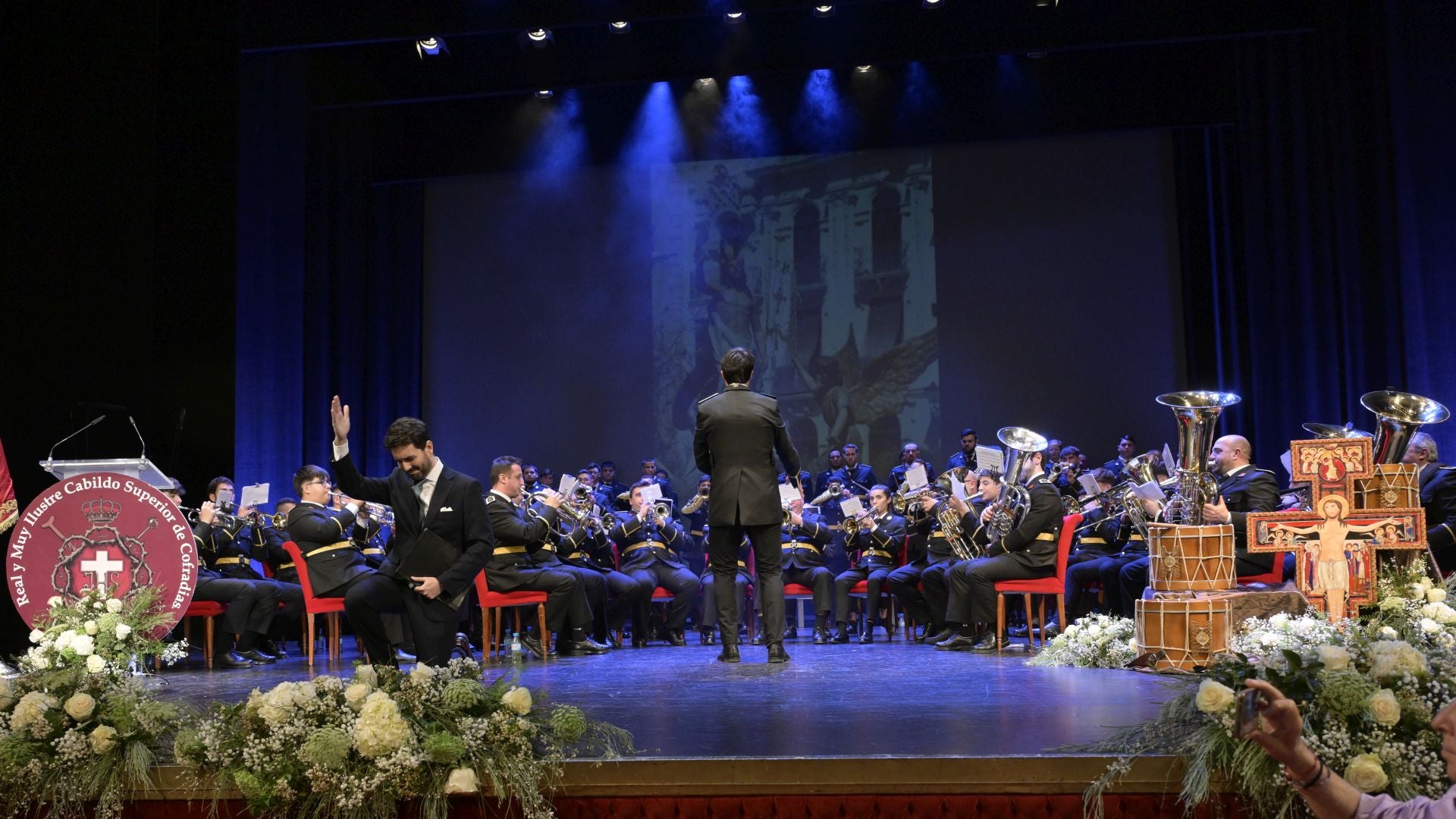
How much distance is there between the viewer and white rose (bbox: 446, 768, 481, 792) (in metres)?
2.84

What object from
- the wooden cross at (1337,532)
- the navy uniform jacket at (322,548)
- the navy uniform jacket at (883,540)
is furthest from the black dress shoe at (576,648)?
the wooden cross at (1337,532)

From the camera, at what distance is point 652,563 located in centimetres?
859

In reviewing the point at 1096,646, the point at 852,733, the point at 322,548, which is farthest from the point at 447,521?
the point at 1096,646

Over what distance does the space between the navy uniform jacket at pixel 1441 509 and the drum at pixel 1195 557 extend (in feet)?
4.71

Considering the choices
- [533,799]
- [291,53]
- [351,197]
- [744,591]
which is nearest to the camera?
[533,799]

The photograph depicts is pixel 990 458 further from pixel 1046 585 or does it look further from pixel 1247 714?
pixel 1247 714

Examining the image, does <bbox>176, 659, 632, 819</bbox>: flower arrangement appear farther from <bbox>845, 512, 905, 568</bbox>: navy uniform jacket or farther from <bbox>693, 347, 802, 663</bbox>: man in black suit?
<bbox>845, 512, 905, 568</bbox>: navy uniform jacket

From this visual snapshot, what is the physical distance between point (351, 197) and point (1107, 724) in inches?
424

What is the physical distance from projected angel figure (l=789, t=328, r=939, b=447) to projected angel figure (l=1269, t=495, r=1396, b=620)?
21.2ft

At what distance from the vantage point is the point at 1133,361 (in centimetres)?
1140

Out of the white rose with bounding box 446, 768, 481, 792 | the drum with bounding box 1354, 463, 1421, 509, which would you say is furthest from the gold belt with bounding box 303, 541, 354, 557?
the drum with bounding box 1354, 463, 1421, 509

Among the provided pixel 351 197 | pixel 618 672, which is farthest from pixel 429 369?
pixel 618 672

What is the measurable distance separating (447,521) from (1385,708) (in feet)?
10.6

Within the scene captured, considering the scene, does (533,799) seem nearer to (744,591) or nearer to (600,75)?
(744,591)
